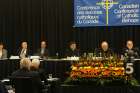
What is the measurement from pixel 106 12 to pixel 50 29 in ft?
7.87

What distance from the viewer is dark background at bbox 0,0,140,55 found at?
15516mm

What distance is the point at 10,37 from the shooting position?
53.7ft

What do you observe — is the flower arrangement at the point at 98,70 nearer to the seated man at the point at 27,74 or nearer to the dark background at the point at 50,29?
the seated man at the point at 27,74

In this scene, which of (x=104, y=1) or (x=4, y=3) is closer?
(x=104, y=1)

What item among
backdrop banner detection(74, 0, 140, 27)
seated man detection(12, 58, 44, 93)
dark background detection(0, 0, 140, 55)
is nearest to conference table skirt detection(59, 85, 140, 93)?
seated man detection(12, 58, 44, 93)

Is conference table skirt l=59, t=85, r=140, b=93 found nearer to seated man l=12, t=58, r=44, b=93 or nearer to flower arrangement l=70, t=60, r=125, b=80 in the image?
flower arrangement l=70, t=60, r=125, b=80

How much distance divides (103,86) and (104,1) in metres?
7.11

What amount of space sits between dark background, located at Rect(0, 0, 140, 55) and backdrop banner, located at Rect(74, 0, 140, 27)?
0.32 metres

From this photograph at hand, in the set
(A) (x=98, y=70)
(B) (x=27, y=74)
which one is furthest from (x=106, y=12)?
(B) (x=27, y=74)

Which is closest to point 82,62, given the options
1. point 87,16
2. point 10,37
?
point 87,16

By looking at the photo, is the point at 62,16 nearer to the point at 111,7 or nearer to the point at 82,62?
the point at 111,7

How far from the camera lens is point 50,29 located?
16031 millimetres

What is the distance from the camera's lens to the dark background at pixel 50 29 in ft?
50.9

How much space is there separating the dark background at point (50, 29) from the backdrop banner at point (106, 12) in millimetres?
323
